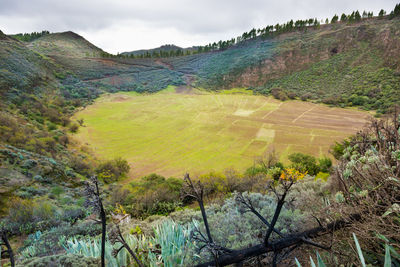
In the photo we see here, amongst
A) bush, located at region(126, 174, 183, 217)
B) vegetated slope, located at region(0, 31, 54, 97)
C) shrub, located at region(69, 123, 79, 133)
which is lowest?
bush, located at region(126, 174, 183, 217)

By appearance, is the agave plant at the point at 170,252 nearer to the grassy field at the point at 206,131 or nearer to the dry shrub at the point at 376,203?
the dry shrub at the point at 376,203

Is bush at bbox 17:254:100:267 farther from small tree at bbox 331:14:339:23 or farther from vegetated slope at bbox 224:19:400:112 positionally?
small tree at bbox 331:14:339:23

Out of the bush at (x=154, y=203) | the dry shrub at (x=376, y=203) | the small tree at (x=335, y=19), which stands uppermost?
the small tree at (x=335, y=19)

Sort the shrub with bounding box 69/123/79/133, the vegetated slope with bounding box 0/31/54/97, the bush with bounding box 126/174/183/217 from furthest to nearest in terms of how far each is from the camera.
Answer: the vegetated slope with bounding box 0/31/54/97 < the shrub with bounding box 69/123/79/133 < the bush with bounding box 126/174/183/217

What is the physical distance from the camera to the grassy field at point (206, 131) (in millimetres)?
16984

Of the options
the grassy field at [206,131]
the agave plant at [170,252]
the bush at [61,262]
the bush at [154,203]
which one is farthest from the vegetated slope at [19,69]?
the agave plant at [170,252]

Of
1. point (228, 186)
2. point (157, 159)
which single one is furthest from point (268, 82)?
point (228, 186)

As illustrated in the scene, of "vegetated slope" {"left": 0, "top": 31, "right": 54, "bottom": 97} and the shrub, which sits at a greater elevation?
"vegetated slope" {"left": 0, "top": 31, "right": 54, "bottom": 97}

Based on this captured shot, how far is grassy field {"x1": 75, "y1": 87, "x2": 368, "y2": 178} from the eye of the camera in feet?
55.7

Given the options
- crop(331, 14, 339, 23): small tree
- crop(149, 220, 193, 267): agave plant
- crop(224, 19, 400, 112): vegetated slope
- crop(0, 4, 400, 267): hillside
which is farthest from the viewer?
crop(331, 14, 339, 23): small tree

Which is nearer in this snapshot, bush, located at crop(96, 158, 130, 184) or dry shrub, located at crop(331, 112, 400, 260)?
dry shrub, located at crop(331, 112, 400, 260)

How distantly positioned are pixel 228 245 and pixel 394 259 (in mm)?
1708

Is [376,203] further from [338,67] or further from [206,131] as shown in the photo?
[338,67]

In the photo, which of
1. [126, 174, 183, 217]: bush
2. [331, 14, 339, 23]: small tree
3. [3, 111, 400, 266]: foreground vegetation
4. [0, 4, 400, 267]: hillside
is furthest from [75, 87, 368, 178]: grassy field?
[331, 14, 339, 23]: small tree
